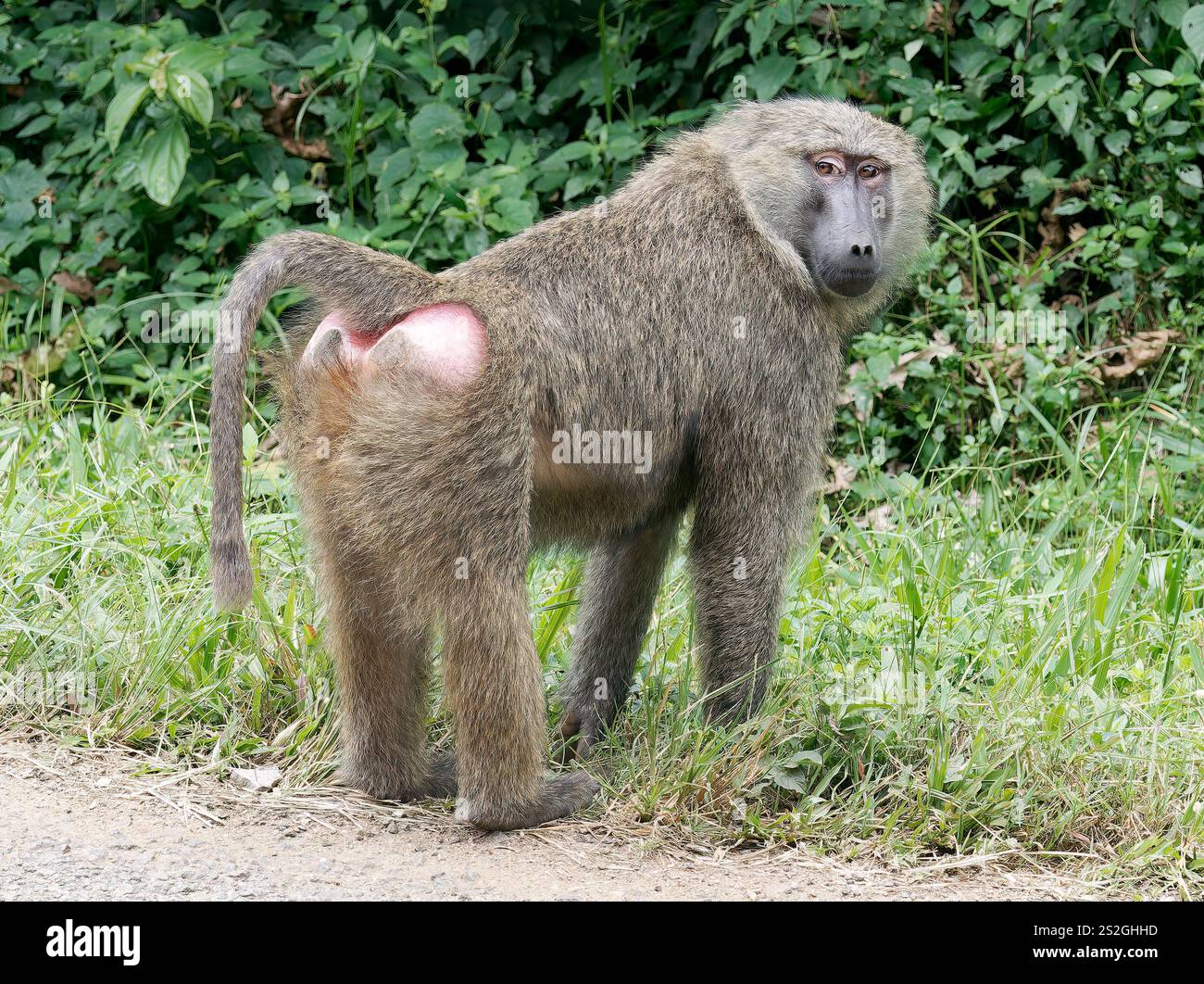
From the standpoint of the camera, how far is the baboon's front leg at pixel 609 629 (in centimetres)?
381

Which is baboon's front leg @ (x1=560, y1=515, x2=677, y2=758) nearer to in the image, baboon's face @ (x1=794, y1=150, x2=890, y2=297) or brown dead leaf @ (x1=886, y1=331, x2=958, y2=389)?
baboon's face @ (x1=794, y1=150, x2=890, y2=297)

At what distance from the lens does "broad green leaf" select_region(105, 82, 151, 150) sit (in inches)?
207

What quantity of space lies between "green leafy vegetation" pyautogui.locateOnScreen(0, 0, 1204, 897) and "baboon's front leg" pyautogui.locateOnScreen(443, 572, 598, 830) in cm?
32

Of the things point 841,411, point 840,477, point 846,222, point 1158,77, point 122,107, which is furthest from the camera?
point 841,411

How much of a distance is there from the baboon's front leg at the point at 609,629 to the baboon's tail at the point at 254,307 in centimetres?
94

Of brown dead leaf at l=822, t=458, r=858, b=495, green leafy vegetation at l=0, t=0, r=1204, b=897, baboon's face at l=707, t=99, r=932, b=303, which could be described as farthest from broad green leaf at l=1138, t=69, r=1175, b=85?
baboon's face at l=707, t=99, r=932, b=303

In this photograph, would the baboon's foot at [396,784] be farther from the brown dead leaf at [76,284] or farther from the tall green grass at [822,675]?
the brown dead leaf at [76,284]

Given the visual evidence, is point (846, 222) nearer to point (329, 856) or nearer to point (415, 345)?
point (415, 345)

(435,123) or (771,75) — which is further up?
(771,75)

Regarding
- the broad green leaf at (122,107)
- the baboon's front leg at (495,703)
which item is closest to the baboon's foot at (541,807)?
the baboon's front leg at (495,703)

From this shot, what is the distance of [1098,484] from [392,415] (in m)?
2.84

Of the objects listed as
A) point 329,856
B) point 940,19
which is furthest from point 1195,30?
point 329,856

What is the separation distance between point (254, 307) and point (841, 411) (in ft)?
A: 10.2

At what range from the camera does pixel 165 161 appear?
5.45 m
